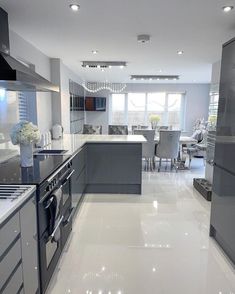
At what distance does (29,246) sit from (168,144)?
4.49 m

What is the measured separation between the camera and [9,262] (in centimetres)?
128

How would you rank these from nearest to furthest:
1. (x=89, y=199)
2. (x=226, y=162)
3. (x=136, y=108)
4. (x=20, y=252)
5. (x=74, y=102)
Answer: (x=20, y=252) < (x=226, y=162) < (x=89, y=199) < (x=74, y=102) < (x=136, y=108)

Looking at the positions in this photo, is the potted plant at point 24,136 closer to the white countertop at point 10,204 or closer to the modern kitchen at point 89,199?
the modern kitchen at point 89,199

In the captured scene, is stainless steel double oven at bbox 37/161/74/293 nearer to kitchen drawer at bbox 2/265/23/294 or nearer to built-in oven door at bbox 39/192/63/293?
built-in oven door at bbox 39/192/63/293

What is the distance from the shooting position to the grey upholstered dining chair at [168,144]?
5.55m

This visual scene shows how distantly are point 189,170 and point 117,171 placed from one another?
2614 mm

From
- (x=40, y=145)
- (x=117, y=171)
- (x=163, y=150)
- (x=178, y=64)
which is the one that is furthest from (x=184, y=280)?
(x=178, y=64)

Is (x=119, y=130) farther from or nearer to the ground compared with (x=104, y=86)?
nearer to the ground

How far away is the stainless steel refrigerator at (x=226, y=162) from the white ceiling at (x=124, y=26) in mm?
501

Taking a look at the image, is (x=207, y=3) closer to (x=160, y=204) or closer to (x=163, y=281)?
(x=163, y=281)

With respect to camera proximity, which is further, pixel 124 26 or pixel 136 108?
pixel 136 108

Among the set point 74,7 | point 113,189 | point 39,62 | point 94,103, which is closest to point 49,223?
point 74,7

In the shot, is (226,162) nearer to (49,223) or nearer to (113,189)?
(49,223)

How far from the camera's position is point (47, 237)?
188 cm
